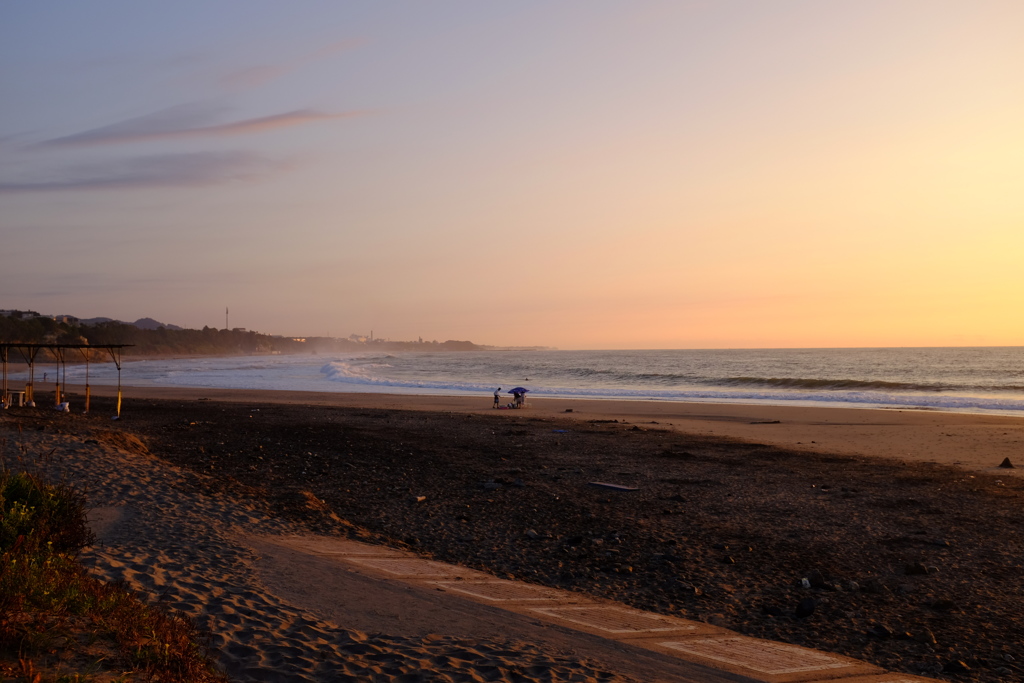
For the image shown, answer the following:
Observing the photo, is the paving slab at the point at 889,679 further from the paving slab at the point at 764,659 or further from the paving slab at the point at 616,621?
the paving slab at the point at 616,621

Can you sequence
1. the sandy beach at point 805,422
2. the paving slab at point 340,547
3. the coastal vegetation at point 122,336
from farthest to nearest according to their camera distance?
1. the coastal vegetation at point 122,336
2. the sandy beach at point 805,422
3. the paving slab at point 340,547

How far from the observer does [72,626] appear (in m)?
4.30

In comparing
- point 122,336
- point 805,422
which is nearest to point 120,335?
point 122,336

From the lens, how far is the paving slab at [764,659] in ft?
17.3

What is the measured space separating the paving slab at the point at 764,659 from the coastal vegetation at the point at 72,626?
11.5ft

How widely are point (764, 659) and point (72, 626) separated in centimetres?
493

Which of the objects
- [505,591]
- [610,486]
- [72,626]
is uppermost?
[72,626]

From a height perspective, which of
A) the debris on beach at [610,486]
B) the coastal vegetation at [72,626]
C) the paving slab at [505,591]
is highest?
the coastal vegetation at [72,626]

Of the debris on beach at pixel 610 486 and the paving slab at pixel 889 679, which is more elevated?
the debris on beach at pixel 610 486

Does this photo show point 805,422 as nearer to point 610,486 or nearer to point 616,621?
point 610,486

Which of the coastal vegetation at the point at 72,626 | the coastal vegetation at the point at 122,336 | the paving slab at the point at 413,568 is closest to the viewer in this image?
the coastal vegetation at the point at 72,626

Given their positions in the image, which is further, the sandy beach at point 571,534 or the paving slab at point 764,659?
the sandy beach at point 571,534

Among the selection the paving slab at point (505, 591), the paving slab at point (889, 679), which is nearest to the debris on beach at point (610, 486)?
the paving slab at point (505, 591)

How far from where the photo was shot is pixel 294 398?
36375 mm
